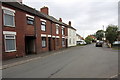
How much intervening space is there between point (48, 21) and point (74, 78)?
53.4ft

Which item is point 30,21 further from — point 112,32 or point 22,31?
point 112,32

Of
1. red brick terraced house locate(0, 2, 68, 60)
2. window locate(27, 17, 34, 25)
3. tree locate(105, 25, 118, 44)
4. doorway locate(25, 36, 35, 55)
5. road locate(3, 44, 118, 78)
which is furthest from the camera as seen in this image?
tree locate(105, 25, 118, 44)

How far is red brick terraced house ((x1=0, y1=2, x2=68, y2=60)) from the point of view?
37.6 feet

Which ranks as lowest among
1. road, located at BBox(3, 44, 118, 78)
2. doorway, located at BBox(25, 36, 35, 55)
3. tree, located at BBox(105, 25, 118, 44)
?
road, located at BBox(3, 44, 118, 78)

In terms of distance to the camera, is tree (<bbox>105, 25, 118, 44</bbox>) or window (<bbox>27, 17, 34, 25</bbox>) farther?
tree (<bbox>105, 25, 118, 44</bbox>)

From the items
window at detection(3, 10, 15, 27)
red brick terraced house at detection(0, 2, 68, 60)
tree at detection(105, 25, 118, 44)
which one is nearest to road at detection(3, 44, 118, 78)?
red brick terraced house at detection(0, 2, 68, 60)

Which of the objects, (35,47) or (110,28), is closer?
(35,47)

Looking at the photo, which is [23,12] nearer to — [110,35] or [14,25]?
[14,25]

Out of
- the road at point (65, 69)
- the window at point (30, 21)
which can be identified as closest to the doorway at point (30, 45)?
the window at point (30, 21)

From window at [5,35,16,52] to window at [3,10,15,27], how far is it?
1397mm

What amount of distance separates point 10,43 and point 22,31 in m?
2.30

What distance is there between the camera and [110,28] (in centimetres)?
2872

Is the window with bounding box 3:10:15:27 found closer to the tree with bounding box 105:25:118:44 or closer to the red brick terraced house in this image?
the red brick terraced house

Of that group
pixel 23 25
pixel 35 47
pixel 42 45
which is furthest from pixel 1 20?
pixel 42 45
